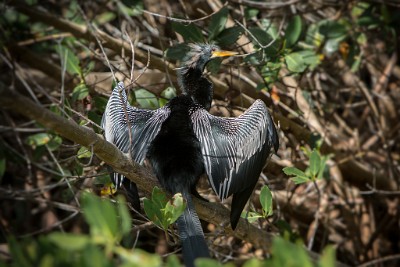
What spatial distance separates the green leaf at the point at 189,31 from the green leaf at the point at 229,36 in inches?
4.4

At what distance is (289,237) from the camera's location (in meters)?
3.86

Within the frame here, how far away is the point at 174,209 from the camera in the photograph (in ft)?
8.24

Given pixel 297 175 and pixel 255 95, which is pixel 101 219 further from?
pixel 255 95

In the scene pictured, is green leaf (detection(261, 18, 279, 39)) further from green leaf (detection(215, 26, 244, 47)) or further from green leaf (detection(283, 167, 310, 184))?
green leaf (detection(283, 167, 310, 184))

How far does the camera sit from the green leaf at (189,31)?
3.86 m

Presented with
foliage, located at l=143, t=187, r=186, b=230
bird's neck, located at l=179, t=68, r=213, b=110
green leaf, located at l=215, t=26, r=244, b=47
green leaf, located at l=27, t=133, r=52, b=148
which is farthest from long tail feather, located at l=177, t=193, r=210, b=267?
green leaf, located at l=27, t=133, r=52, b=148

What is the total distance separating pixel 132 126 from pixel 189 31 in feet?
2.68

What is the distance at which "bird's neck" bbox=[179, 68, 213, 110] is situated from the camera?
3654mm

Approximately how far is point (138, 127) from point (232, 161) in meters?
0.48

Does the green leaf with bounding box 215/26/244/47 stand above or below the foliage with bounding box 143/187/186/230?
above

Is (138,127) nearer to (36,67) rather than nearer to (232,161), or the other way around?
(232,161)

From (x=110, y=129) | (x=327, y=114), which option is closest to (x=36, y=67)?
(x=110, y=129)

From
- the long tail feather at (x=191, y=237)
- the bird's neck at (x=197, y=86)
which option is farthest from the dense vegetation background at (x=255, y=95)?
the long tail feather at (x=191, y=237)

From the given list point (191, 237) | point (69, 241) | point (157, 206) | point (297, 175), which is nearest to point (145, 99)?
point (297, 175)
